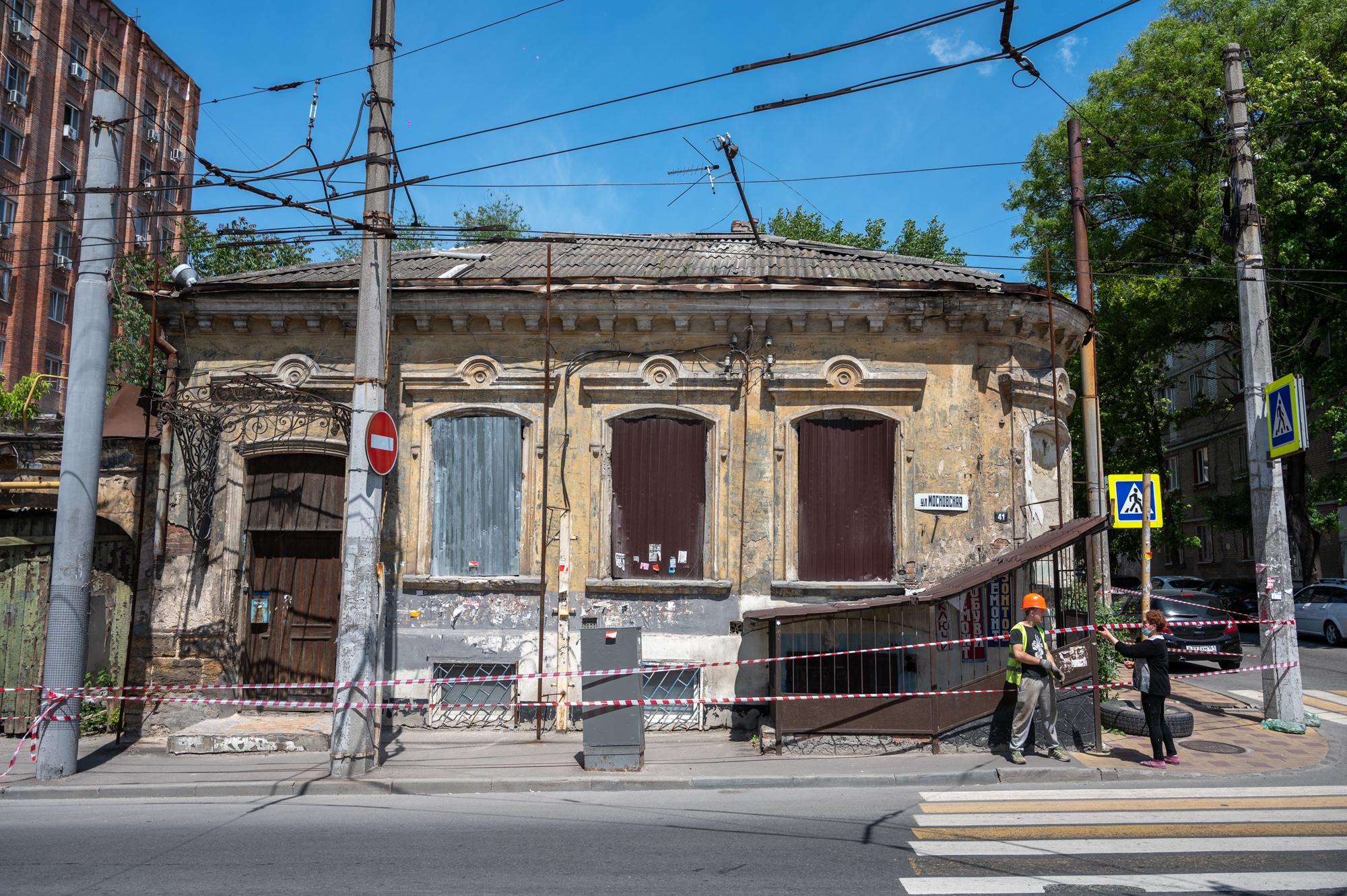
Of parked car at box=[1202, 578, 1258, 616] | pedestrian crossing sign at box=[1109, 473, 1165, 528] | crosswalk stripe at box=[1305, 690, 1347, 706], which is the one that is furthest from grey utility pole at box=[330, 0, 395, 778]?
parked car at box=[1202, 578, 1258, 616]

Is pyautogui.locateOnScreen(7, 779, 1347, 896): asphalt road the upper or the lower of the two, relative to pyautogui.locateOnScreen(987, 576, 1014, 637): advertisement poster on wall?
lower

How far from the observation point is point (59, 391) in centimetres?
3634

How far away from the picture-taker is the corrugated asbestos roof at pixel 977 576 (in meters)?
9.38

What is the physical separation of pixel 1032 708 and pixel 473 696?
264 inches

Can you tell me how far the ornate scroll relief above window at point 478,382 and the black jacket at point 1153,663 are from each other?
741 centimetres

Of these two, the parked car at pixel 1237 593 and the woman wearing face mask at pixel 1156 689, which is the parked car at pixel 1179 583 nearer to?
the parked car at pixel 1237 593

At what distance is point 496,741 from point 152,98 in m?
42.6

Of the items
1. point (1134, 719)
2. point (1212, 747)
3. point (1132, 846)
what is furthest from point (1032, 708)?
point (1132, 846)

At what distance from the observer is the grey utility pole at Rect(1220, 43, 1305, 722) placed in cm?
1092

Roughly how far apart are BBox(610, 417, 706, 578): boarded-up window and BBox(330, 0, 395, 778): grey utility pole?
3306mm

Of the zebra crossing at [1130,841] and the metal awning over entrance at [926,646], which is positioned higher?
the metal awning over entrance at [926,646]

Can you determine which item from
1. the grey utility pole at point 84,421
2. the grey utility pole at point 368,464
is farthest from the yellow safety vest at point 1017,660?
the grey utility pole at point 84,421

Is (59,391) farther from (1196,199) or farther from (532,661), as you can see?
(1196,199)

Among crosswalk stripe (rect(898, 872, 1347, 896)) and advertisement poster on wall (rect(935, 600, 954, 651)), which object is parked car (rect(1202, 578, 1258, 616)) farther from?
crosswalk stripe (rect(898, 872, 1347, 896))
